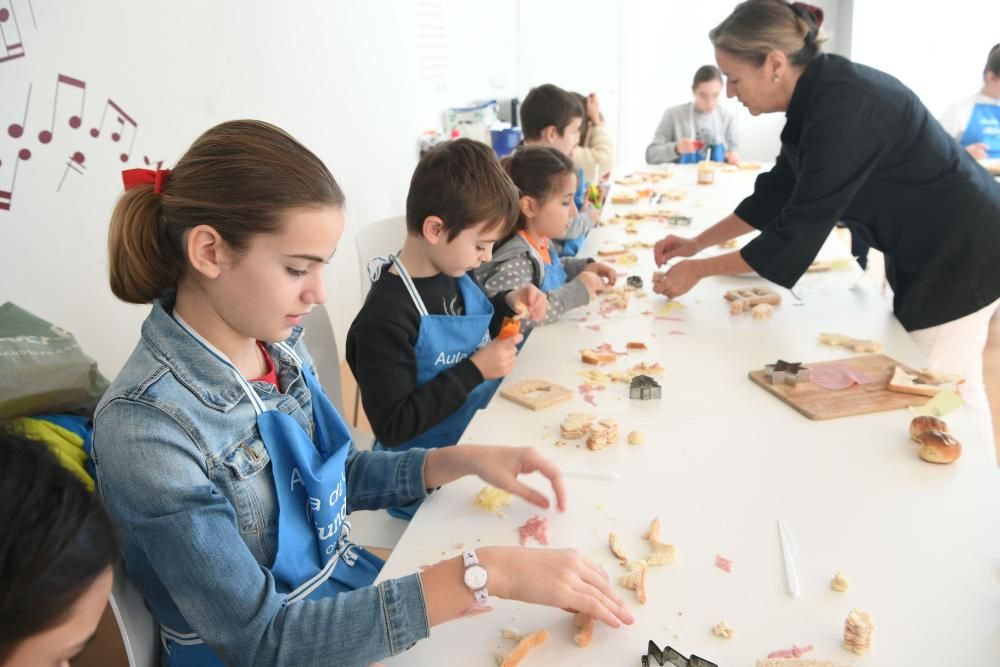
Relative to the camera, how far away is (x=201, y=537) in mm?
963

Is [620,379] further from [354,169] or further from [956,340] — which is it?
[354,169]

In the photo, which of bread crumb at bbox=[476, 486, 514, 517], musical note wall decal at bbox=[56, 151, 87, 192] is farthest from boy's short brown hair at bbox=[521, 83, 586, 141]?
bread crumb at bbox=[476, 486, 514, 517]

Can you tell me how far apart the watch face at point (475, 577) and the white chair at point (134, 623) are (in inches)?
19.8

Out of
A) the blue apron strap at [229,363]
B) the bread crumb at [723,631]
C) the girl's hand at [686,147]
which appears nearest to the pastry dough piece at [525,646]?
the bread crumb at [723,631]

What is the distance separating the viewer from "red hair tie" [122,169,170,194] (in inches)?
44.3

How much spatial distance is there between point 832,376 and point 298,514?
1.24m

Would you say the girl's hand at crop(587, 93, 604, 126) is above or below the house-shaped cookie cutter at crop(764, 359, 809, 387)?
above

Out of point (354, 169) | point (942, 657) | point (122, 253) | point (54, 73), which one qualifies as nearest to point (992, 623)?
→ point (942, 657)

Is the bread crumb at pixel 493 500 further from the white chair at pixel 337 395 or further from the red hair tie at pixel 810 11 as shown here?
the red hair tie at pixel 810 11

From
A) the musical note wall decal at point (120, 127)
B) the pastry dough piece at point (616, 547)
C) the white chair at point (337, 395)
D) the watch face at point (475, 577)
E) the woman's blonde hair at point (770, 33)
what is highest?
the woman's blonde hair at point (770, 33)

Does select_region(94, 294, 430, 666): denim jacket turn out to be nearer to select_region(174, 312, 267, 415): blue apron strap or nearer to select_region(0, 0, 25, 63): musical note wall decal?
select_region(174, 312, 267, 415): blue apron strap

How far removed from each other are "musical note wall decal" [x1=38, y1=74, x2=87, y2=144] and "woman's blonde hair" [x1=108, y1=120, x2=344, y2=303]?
133cm

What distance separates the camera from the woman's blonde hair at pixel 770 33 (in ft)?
7.22

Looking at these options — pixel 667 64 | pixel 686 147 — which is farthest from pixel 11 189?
pixel 667 64
